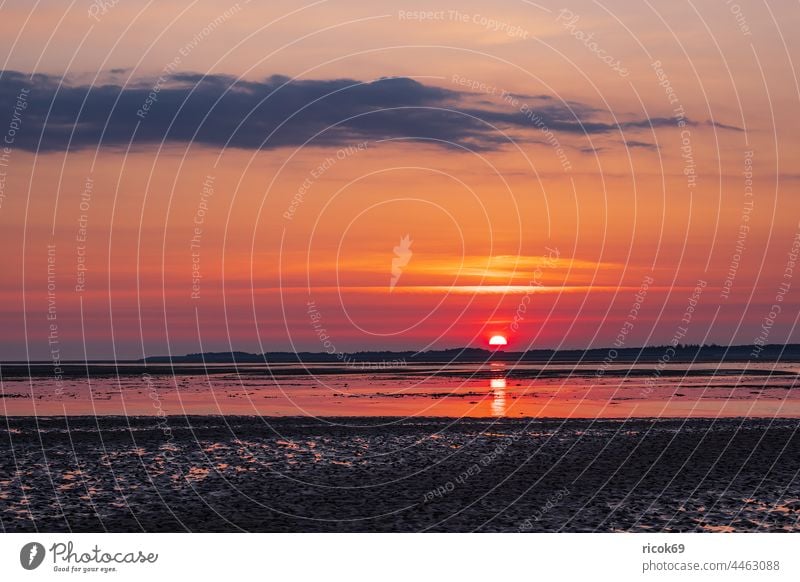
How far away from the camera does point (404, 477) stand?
33.2 meters

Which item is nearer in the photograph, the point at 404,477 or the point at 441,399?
the point at 404,477

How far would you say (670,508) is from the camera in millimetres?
27484

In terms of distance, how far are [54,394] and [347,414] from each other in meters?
36.2

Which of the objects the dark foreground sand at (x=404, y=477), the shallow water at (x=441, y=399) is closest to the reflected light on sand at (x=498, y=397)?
the shallow water at (x=441, y=399)
